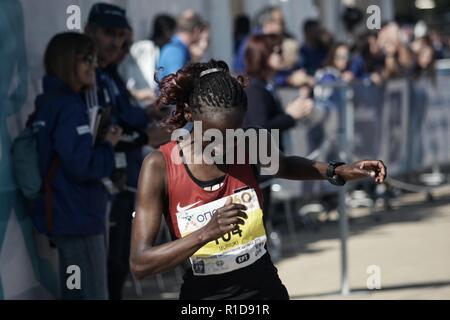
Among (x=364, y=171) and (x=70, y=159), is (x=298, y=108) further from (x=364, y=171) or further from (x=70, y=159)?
(x=364, y=171)

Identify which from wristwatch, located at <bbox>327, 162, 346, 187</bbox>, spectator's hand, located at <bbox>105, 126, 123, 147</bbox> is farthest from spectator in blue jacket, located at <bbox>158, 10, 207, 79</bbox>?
wristwatch, located at <bbox>327, 162, 346, 187</bbox>

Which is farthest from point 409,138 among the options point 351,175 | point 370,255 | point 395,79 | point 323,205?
point 351,175

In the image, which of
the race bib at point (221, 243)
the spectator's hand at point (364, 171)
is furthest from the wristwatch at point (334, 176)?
the race bib at point (221, 243)

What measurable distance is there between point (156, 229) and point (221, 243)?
0.28 metres

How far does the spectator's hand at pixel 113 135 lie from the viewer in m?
6.32

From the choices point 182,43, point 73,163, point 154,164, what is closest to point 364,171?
point 154,164

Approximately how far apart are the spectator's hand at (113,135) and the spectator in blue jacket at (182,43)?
1959 millimetres

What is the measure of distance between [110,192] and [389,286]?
2.78 metres

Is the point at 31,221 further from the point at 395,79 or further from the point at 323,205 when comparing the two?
the point at 395,79

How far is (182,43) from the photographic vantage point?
866cm

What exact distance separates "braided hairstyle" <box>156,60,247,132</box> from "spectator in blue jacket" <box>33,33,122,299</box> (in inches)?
73.1

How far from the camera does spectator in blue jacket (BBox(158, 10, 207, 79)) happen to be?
27.5ft

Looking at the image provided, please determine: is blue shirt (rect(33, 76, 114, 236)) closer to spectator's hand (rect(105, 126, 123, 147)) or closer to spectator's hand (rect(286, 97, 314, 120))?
spectator's hand (rect(105, 126, 123, 147))

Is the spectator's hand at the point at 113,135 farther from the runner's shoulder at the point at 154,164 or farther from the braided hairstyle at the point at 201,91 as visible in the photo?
the runner's shoulder at the point at 154,164
